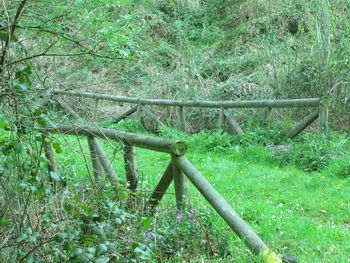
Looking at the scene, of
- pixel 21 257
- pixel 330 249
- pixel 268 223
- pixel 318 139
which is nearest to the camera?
pixel 21 257

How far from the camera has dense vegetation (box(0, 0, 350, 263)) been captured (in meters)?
3.08

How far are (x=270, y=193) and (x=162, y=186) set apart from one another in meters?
2.15

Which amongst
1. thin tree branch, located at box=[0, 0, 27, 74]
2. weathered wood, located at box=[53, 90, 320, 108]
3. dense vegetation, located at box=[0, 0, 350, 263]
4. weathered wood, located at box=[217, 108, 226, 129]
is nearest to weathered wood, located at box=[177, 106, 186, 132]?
weathered wood, located at box=[53, 90, 320, 108]

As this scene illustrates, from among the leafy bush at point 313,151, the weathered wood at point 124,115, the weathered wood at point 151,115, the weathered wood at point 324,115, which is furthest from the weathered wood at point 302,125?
the weathered wood at point 124,115

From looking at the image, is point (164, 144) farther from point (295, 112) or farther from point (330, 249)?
point (295, 112)

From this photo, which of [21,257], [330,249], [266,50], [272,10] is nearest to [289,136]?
[266,50]

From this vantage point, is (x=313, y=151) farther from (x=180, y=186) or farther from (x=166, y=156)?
(x=180, y=186)

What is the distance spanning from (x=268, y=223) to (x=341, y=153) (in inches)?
131

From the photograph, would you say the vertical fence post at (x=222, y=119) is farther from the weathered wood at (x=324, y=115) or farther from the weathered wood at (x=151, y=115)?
the weathered wood at (x=324, y=115)

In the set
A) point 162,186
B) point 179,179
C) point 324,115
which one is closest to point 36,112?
point 179,179

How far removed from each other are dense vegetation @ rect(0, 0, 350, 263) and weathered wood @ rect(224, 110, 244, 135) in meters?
0.32

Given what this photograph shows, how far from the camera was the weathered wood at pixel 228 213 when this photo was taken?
351 centimetres

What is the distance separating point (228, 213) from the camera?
372cm

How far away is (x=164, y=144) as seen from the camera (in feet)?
14.6
